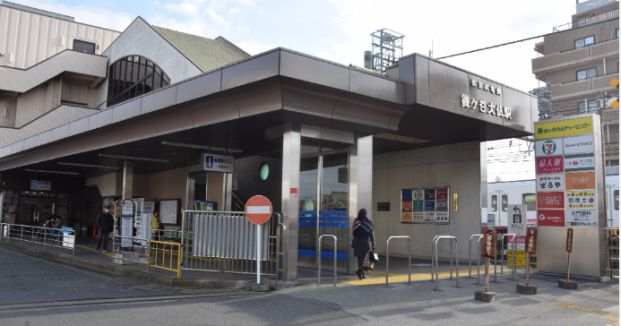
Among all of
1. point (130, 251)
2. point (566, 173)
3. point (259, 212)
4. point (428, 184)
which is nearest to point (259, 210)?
point (259, 212)

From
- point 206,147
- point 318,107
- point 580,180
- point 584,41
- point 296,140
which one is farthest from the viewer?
point 584,41

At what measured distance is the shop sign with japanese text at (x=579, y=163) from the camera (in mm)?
12305

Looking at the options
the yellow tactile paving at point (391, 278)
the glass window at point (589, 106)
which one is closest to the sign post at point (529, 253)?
the yellow tactile paving at point (391, 278)

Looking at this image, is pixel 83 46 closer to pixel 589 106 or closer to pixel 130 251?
pixel 130 251

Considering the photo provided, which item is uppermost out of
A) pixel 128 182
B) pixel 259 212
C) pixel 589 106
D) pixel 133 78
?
pixel 589 106

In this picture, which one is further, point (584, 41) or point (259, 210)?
point (584, 41)

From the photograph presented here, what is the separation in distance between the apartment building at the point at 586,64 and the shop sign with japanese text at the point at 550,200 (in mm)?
30213

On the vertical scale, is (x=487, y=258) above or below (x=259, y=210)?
below

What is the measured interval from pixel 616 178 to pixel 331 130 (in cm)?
1135

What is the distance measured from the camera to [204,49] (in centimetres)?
2442

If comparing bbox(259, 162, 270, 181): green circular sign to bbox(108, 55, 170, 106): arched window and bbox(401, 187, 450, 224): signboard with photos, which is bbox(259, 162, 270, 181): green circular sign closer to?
bbox(401, 187, 450, 224): signboard with photos

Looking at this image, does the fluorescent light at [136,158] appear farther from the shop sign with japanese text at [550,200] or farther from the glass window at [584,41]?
the glass window at [584,41]

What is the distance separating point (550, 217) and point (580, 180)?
1159 mm

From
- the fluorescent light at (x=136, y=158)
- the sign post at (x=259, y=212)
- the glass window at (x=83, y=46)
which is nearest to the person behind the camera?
the sign post at (x=259, y=212)
